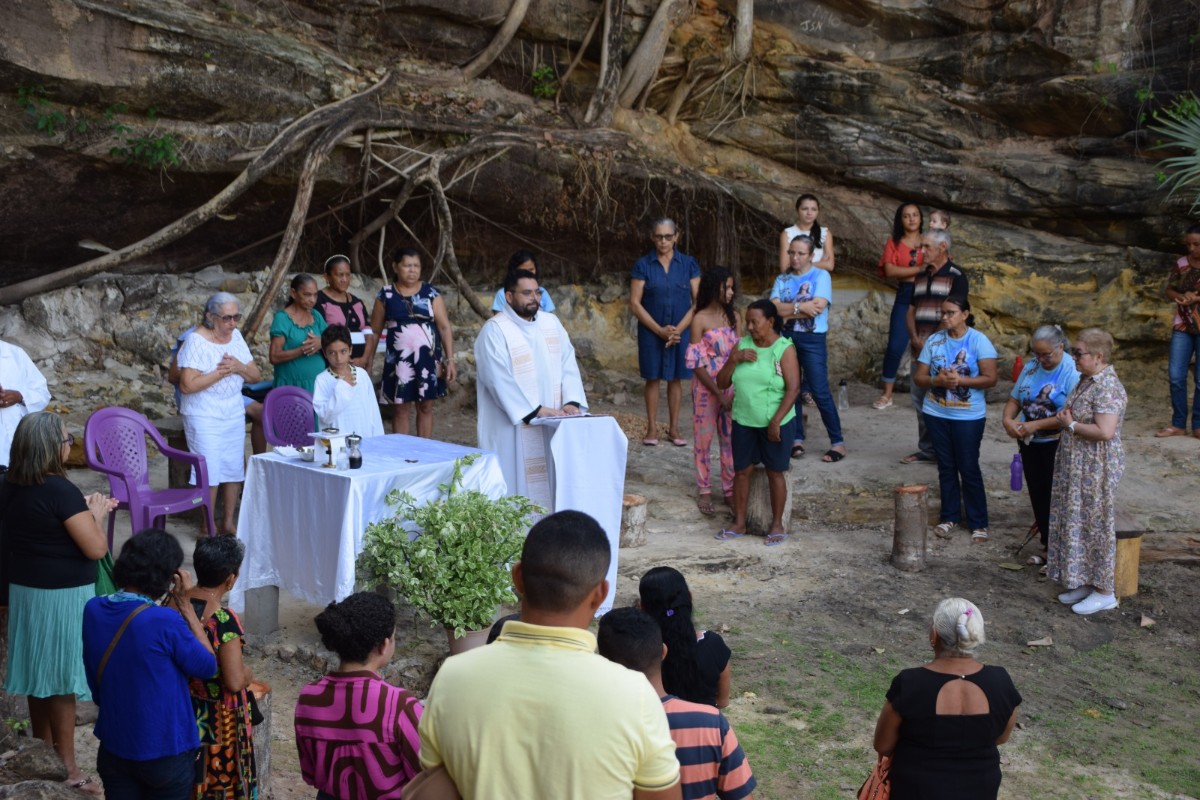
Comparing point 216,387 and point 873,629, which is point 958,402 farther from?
point 216,387

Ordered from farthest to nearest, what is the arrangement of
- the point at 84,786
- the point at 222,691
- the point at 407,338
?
1. the point at 407,338
2. the point at 84,786
3. the point at 222,691

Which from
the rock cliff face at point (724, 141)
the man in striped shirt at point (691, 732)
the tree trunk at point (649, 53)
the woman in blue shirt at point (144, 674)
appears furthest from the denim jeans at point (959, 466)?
the tree trunk at point (649, 53)

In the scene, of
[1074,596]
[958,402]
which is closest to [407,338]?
[958,402]

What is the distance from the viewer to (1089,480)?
23.3 feet

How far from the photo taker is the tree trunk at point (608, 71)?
40.9ft

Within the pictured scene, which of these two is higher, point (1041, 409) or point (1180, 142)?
point (1180, 142)

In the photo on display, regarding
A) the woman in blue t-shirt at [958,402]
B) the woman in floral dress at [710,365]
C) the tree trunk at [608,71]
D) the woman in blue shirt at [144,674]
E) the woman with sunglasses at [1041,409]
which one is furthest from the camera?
the tree trunk at [608,71]

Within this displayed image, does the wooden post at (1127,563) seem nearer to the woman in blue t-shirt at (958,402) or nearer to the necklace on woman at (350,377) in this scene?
the woman in blue t-shirt at (958,402)

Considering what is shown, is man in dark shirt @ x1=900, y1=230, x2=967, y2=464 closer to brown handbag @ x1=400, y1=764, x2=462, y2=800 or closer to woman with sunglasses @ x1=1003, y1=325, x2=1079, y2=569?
woman with sunglasses @ x1=1003, y1=325, x2=1079, y2=569

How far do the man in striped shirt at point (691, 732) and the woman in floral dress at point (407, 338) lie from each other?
593cm

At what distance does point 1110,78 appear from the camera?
12.3m

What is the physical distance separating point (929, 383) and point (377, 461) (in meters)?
3.96

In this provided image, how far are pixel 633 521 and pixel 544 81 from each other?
620 cm

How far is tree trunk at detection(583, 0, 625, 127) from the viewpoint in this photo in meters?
12.5
